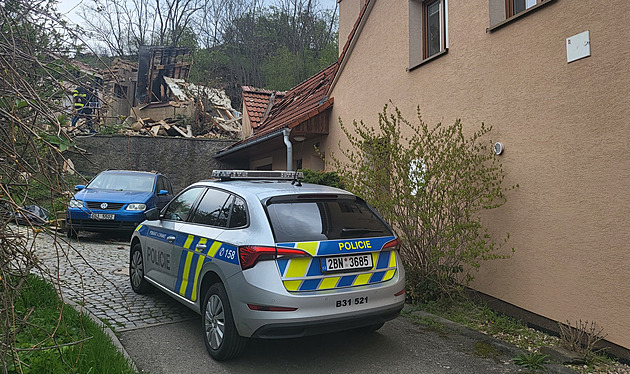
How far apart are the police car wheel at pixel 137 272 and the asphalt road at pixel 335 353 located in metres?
1.32

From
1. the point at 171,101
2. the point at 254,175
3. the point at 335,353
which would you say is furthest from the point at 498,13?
the point at 171,101

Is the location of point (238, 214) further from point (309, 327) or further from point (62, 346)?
point (62, 346)

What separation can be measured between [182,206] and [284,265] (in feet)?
7.25

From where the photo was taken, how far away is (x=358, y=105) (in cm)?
952

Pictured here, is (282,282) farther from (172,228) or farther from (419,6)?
(419,6)

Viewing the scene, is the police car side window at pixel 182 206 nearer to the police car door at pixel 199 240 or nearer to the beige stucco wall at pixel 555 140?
the police car door at pixel 199 240

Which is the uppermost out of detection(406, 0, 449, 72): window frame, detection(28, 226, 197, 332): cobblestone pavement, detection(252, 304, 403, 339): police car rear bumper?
detection(406, 0, 449, 72): window frame

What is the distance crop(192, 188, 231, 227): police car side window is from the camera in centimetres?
459

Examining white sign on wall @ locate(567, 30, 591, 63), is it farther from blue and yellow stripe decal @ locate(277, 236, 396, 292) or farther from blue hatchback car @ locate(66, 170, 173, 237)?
blue hatchback car @ locate(66, 170, 173, 237)

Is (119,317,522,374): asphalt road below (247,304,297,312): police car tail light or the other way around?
below

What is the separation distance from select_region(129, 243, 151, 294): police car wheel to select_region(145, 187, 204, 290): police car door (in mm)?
317

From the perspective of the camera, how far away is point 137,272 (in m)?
6.36

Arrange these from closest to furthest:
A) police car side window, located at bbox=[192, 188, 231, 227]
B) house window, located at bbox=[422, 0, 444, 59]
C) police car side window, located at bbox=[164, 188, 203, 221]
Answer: police car side window, located at bbox=[192, 188, 231, 227] < police car side window, located at bbox=[164, 188, 203, 221] < house window, located at bbox=[422, 0, 444, 59]

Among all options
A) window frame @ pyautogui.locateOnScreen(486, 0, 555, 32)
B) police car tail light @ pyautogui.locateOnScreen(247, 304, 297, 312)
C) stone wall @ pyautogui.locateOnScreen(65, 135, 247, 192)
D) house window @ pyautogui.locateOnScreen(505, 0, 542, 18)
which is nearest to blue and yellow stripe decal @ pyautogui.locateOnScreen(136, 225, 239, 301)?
police car tail light @ pyautogui.locateOnScreen(247, 304, 297, 312)
